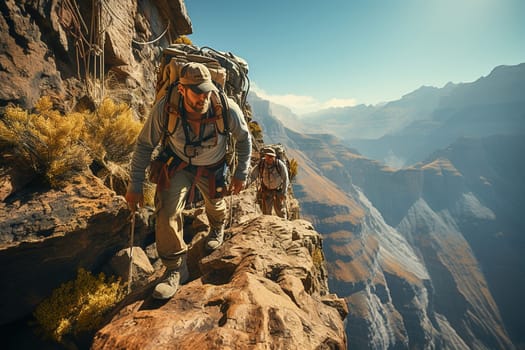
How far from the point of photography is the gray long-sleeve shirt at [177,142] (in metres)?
2.85

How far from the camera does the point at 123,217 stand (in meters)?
3.59

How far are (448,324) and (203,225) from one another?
376ft

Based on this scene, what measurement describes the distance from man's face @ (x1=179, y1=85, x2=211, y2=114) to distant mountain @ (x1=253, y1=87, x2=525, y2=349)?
84.4 m

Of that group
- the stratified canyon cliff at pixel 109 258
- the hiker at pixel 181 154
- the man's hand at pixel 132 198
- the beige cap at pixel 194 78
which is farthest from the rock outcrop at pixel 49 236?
the beige cap at pixel 194 78

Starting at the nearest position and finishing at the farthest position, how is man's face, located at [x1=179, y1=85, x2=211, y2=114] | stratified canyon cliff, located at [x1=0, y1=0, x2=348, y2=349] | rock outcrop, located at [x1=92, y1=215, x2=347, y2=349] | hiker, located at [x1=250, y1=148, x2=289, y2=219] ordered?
1. rock outcrop, located at [x1=92, y1=215, x2=347, y2=349]
2. stratified canyon cliff, located at [x1=0, y1=0, x2=348, y2=349]
3. man's face, located at [x1=179, y1=85, x2=211, y2=114]
4. hiker, located at [x1=250, y1=148, x2=289, y2=219]

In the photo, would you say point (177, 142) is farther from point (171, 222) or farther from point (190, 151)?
A: point (171, 222)

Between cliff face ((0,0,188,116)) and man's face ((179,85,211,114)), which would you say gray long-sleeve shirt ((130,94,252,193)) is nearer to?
man's face ((179,85,211,114))

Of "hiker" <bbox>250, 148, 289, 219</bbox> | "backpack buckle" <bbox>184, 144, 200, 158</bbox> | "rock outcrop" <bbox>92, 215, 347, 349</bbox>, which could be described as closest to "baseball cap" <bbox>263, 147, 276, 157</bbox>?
"hiker" <bbox>250, 148, 289, 219</bbox>

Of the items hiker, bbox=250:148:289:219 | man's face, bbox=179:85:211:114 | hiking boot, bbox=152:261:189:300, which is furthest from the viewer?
hiker, bbox=250:148:289:219

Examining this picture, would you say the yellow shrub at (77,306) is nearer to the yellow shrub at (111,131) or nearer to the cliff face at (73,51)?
the yellow shrub at (111,131)

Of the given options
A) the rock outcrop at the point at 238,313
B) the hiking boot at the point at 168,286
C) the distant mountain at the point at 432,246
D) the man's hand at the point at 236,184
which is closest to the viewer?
the rock outcrop at the point at 238,313

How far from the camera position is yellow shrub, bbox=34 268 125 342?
9.14 ft

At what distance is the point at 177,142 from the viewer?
2.91 metres

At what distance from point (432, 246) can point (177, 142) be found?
135 meters
